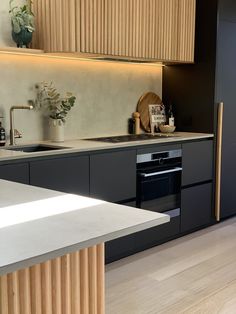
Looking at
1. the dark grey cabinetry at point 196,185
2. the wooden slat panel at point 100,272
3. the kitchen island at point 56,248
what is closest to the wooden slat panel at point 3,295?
the kitchen island at point 56,248

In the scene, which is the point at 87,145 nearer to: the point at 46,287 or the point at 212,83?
the point at 212,83

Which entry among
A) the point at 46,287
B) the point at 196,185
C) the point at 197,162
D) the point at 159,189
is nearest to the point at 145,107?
the point at 197,162

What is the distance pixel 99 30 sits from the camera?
340 cm

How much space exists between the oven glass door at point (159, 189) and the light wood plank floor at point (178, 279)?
1.17ft

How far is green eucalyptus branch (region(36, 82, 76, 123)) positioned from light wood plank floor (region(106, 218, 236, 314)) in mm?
1296

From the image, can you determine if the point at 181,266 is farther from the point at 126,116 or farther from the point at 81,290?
the point at 81,290

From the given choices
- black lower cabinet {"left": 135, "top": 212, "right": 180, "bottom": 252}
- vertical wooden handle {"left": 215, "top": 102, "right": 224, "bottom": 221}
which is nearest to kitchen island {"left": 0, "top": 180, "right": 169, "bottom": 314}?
black lower cabinet {"left": 135, "top": 212, "right": 180, "bottom": 252}

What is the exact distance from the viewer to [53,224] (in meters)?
1.30

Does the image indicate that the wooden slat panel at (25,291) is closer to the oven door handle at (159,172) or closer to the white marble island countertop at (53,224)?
the white marble island countertop at (53,224)

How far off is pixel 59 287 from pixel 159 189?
96.4 inches

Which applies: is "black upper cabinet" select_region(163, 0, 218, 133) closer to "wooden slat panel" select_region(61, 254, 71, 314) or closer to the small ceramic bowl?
the small ceramic bowl

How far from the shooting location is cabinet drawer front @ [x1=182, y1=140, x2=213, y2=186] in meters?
3.93

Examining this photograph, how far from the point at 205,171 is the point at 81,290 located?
291 cm

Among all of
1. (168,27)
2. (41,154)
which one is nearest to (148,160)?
(41,154)
